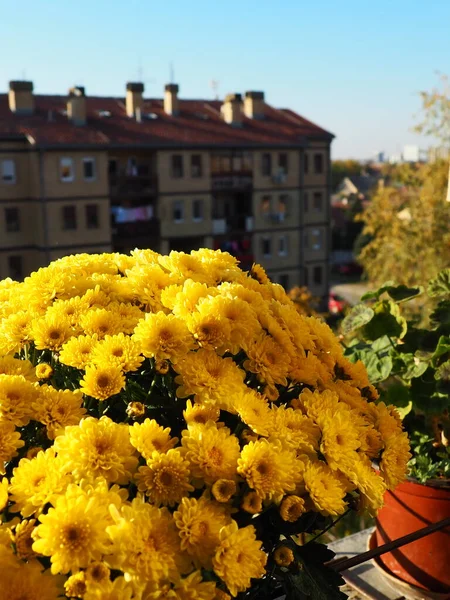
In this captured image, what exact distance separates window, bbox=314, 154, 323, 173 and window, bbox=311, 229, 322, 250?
77.9 inches

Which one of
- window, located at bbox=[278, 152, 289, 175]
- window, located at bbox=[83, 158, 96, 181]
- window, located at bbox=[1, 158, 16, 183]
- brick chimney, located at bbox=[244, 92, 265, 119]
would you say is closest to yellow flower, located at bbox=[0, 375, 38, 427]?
window, located at bbox=[1, 158, 16, 183]

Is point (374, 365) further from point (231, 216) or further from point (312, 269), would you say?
point (312, 269)

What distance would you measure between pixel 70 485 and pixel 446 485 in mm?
1101

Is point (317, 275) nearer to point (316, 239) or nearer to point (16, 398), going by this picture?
point (316, 239)

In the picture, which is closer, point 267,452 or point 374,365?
point 267,452

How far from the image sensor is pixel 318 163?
21609 mm

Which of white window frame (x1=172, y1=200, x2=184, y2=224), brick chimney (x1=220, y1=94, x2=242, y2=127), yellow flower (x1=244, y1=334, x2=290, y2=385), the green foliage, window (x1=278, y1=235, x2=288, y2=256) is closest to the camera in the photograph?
yellow flower (x1=244, y1=334, x2=290, y2=385)

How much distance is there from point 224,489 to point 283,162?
20060 millimetres

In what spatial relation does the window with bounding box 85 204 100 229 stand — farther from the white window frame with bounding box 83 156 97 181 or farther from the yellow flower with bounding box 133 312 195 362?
the yellow flower with bounding box 133 312 195 362

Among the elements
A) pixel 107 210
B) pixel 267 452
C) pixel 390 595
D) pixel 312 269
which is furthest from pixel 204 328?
pixel 312 269

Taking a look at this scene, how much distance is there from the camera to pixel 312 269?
21859 millimetres

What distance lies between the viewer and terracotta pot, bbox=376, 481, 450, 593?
1638mm

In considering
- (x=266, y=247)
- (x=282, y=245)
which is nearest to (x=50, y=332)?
(x=266, y=247)

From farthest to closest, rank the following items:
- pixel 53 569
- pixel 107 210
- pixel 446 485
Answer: pixel 107 210 < pixel 446 485 < pixel 53 569
